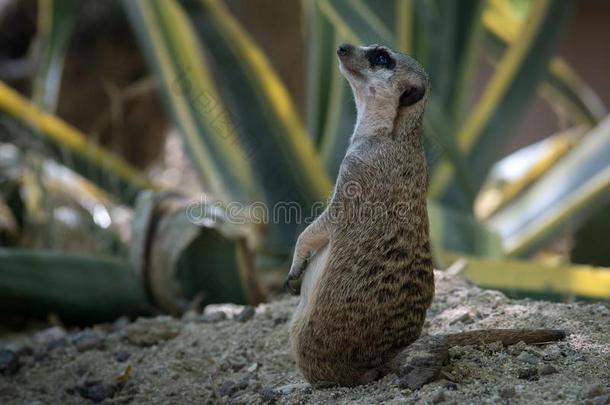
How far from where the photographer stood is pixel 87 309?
3.15 metres

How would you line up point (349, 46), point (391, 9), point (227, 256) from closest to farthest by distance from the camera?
point (349, 46), point (227, 256), point (391, 9)

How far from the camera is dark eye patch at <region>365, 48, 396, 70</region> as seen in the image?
6.52 ft

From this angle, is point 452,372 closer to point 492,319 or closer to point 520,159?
point 492,319

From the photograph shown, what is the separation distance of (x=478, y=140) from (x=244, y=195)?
109 centimetres

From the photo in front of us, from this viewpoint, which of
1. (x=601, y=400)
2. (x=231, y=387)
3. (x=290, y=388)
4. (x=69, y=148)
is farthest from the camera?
(x=69, y=148)

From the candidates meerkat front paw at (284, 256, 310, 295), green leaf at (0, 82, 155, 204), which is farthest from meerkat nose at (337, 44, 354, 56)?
green leaf at (0, 82, 155, 204)

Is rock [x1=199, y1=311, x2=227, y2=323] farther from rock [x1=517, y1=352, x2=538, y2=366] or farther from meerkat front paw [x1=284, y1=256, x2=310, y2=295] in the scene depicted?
rock [x1=517, y1=352, x2=538, y2=366]

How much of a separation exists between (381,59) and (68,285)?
164 cm

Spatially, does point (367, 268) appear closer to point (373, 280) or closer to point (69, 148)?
point (373, 280)

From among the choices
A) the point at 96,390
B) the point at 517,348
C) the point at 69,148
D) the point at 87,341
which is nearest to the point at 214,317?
the point at 87,341

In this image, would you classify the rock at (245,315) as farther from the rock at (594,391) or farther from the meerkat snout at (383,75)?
the rock at (594,391)

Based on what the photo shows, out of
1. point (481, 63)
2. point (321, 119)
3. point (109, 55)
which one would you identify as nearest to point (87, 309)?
point (321, 119)

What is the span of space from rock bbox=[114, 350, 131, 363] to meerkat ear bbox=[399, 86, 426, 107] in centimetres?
111

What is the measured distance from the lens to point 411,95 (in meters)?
1.96
